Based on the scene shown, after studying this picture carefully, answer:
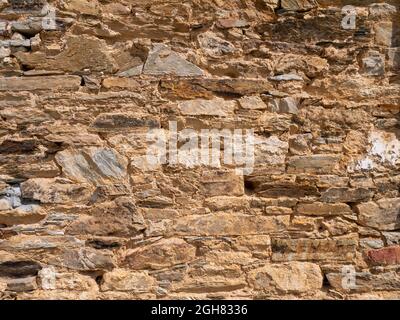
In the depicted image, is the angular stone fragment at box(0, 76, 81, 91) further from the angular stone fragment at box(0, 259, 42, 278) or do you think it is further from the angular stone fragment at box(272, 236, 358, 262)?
the angular stone fragment at box(272, 236, 358, 262)

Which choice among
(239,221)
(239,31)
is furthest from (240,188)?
(239,31)

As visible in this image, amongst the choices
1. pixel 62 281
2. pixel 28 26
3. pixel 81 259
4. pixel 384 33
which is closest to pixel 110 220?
pixel 81 259

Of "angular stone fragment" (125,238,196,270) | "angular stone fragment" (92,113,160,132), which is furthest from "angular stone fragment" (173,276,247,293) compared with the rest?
"angular stone fragment" (92,113,160,132)

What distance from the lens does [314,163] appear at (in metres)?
2.30

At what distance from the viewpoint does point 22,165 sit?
2.19m

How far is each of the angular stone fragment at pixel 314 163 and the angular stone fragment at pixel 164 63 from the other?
26.9 inches

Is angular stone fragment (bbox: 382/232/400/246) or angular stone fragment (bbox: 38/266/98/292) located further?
angular stone fragment (bbox: 382/232/400/246)

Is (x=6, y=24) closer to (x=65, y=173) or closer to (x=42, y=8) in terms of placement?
(x=42, y=8)

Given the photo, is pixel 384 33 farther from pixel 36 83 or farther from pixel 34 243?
pixel 34 243

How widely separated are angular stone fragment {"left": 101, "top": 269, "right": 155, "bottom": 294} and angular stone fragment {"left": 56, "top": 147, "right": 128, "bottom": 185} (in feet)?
1.45

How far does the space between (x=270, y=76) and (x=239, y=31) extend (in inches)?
10.4

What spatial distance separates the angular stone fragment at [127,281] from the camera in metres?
2.22

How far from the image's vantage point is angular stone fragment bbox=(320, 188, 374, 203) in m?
2.30

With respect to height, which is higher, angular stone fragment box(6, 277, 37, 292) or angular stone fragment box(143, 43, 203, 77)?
angular stone fragment box(143, 43, 203, 77)
